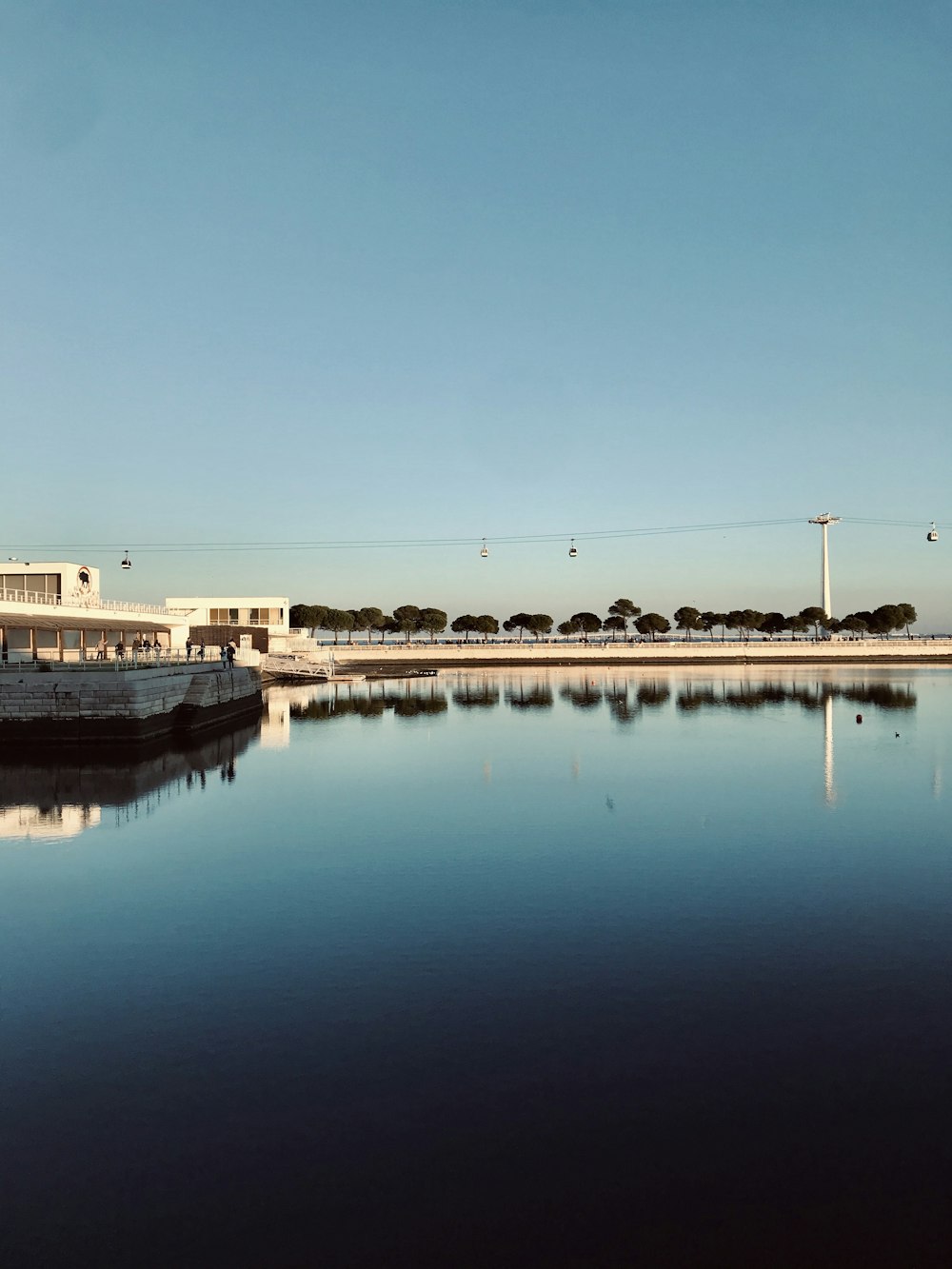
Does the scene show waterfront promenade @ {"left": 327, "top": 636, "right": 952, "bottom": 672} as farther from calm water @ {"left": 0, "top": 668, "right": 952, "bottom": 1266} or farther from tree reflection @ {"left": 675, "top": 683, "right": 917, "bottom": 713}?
calm water @ {"left": 0, "top": 668, "right": 952, "bottom": 1266}

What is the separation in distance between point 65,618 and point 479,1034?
56.9 m

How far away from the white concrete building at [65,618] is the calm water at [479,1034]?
39298 mm

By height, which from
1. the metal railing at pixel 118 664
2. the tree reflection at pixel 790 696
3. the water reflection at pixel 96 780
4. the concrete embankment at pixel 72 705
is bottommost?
the water reflection at pixel 96 780

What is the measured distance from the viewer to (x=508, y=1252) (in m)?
6.47

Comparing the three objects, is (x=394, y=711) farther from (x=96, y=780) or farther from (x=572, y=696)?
(x=96, y=780)

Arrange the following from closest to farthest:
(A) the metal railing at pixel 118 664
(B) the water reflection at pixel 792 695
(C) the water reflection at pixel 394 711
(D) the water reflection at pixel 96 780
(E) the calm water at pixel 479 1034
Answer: (E) the calm water at pixel 479 1034 < (D) the water reflection at pixel 96 780 < (C) the water reflection at pixel 394 711 < (A) the metal railing at pixel 118 664 < (B) the water reflection at pixel 792 695

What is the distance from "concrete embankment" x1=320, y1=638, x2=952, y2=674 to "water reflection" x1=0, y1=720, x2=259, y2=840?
69.8 meters

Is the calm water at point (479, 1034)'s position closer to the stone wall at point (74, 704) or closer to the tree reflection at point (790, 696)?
the stone wall at point (74, 704)

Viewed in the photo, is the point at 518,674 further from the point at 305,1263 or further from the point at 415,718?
the point at 305,1263

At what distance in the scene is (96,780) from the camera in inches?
1180

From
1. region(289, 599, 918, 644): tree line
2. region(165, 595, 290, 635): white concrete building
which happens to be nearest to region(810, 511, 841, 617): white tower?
region(289, 599, 918, 644): tree line

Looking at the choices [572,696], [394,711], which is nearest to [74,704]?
[394,711]

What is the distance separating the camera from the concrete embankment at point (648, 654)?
111625 mm

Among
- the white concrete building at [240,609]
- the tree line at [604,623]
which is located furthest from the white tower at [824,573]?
the white concrete building at [240,609]
